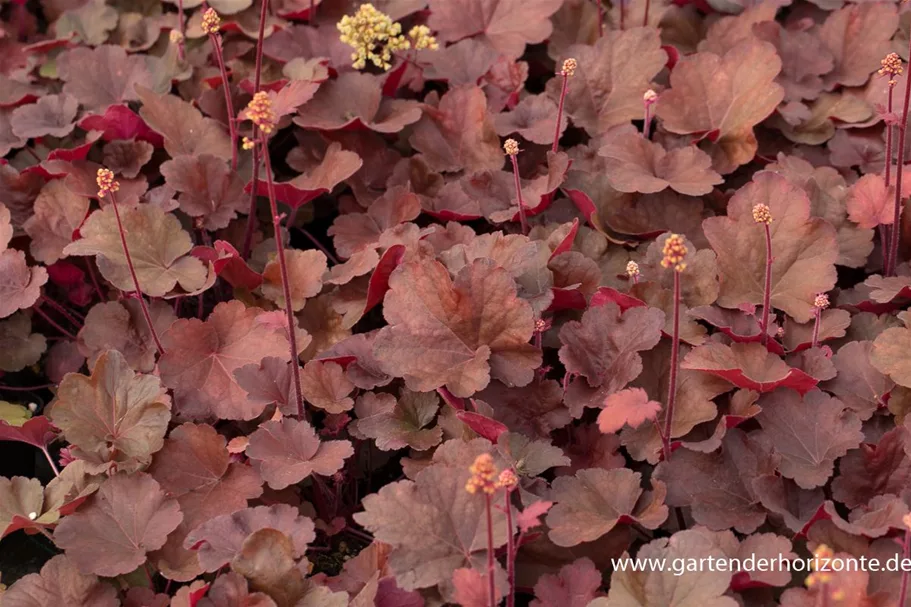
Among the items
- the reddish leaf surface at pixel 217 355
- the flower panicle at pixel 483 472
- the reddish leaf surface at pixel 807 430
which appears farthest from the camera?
the reddish leaf surface at pixel 217 355

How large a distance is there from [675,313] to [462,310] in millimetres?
624

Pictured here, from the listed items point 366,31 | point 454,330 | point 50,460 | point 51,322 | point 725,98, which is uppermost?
point 366,31

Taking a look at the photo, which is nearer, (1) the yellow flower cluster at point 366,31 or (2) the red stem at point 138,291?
(2) the red stem at point 138,291

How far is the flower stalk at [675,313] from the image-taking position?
160 centimetres

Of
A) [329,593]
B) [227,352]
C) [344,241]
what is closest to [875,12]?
[344,241]

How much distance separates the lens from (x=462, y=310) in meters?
2.19

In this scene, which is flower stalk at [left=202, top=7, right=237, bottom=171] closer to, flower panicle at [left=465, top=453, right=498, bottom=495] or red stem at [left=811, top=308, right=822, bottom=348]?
flower panicle at [left=465, top=453, right=498, bottom=495]

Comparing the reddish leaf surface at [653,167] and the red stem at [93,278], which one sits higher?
the reddish leaf surface at [653,167]

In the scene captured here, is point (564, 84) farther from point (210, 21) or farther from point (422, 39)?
point (210, 21)

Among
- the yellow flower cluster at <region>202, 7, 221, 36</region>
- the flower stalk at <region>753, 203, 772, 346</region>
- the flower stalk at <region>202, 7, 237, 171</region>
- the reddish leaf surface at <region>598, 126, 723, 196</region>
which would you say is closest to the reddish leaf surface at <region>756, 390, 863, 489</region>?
the flower stalk at <region>753, 203, 772, 346</region>

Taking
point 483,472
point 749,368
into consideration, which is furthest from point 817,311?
point 483,472

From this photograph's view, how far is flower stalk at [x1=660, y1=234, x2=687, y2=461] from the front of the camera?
1602 millimetres

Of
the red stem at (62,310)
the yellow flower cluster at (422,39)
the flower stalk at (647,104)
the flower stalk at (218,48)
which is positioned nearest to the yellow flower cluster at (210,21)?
the flower stalk at (218,48)

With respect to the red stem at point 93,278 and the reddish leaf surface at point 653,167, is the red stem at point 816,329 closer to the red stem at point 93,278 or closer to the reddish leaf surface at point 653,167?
the reddish leaf surface at point 653,167
